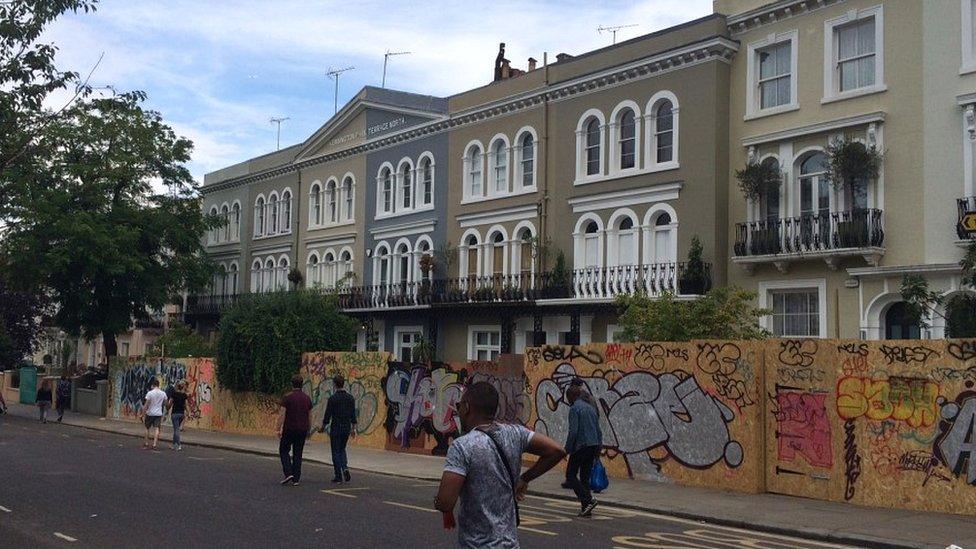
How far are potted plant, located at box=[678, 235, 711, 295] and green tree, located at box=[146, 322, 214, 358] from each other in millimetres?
18568

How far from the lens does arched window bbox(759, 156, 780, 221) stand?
25.0 m

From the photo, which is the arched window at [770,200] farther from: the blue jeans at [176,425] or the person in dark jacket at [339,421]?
the blue jeans at [176,425]

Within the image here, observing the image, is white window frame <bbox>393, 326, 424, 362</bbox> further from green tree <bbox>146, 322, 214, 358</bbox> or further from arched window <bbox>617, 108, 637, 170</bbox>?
arched window <bbox>617, 108, 637, 170</bbox>

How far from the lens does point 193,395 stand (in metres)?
33.1

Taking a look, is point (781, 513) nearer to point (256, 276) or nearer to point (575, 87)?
point (575, 87)

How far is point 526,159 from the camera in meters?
32.7

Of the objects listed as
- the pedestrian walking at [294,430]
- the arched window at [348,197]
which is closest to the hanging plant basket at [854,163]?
the pedestrian walking at [294,430]

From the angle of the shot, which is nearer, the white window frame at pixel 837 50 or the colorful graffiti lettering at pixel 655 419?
the colorful graffiti lettering at pixel 655 419

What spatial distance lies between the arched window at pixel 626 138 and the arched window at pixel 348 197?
15.2 meters

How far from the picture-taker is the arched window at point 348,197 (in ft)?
136

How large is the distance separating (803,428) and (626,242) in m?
14.2

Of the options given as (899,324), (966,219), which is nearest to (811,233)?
(899,324)

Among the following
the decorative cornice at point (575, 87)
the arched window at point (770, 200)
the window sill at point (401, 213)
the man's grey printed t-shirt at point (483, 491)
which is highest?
the decorative cornice at point (575, 87)

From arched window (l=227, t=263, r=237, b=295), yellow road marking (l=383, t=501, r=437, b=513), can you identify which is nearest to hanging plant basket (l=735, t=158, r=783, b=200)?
yellow road marking (l=383, t=501, r=437, b=513)
